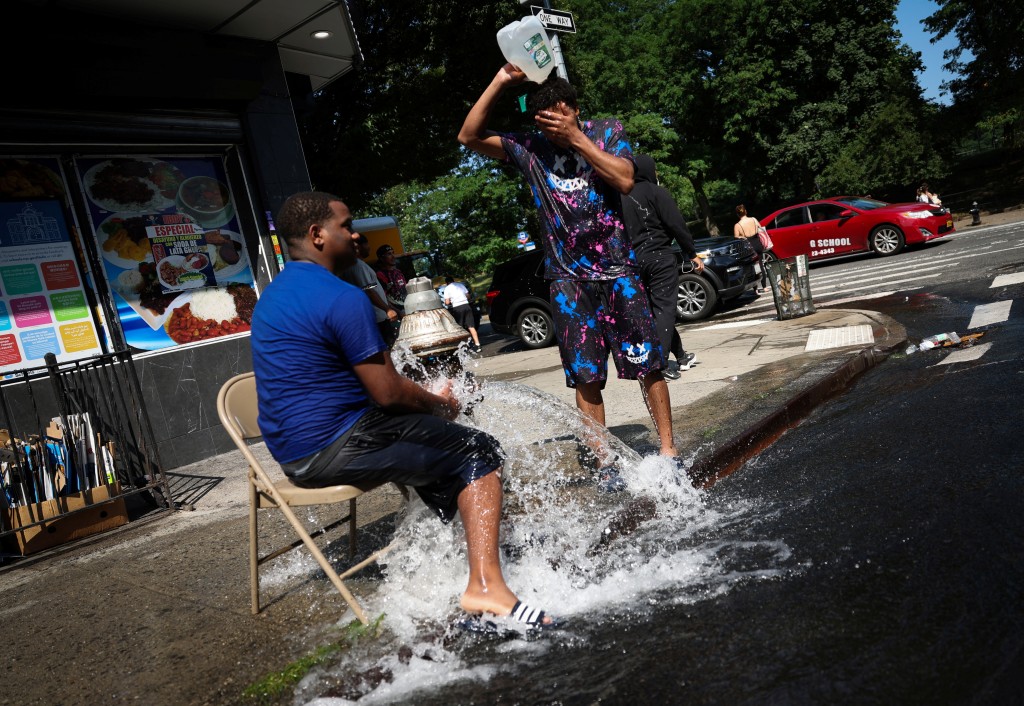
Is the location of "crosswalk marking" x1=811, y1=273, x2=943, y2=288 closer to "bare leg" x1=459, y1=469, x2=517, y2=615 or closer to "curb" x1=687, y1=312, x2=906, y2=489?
"curb" x1=687, y1=312, x2=906, y2=489

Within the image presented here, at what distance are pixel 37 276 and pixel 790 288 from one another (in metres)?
8.17

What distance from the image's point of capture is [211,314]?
817 centimetres

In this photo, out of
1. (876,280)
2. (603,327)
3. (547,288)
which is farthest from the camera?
(876,280)

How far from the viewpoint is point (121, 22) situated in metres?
7.25

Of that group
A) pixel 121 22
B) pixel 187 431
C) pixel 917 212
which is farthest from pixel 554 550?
pixel 917 212

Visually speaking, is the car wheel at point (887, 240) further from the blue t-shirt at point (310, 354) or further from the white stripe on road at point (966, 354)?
the blue t-shirt at point (310, 354)

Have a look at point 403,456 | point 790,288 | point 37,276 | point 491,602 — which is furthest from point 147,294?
point 790,288

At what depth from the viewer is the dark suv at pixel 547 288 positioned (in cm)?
1253

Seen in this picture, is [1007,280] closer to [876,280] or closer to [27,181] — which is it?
[876,280]

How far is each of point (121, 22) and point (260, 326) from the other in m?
5.91

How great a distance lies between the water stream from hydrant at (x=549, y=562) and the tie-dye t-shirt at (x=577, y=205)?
81 cm

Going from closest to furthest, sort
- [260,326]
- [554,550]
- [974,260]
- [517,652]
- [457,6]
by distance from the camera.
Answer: [517,652] → [260,326] → [554,550] → [974,260] → [457,6]

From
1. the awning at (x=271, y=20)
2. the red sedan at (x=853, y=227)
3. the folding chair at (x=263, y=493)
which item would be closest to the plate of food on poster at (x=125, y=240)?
the awning at (x=271, y=20)

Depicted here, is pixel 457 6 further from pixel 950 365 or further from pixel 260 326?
pixel 260 326
